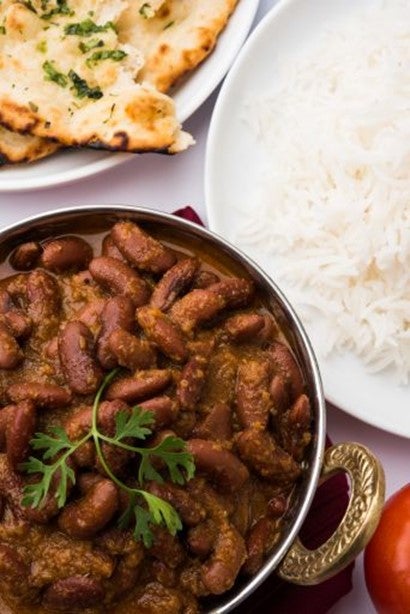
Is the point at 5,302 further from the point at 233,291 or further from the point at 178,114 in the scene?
the point at 178,114

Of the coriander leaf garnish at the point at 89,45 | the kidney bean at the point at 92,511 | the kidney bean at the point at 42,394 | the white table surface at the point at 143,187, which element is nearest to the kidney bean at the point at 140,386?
the kidney bean at the point at 42,394

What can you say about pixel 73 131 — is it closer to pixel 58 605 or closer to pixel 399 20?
pixel 399 20

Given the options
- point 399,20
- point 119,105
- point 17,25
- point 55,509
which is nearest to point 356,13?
point 399,20

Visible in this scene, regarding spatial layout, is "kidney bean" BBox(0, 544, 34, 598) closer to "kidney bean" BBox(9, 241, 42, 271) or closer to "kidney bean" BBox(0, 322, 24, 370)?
"kidney bean" BBox(0, 322, 24, 370)

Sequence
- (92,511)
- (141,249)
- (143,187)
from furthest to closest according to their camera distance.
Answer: (143,187) < (141,249) < (92,511)

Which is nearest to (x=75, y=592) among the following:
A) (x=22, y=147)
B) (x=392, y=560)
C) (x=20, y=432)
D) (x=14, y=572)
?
(x=14, y=572)

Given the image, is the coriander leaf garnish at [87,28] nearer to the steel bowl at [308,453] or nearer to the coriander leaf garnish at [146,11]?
the coriander leaf garnish at [146,11]

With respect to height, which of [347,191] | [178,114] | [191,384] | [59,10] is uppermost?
[59,10]
